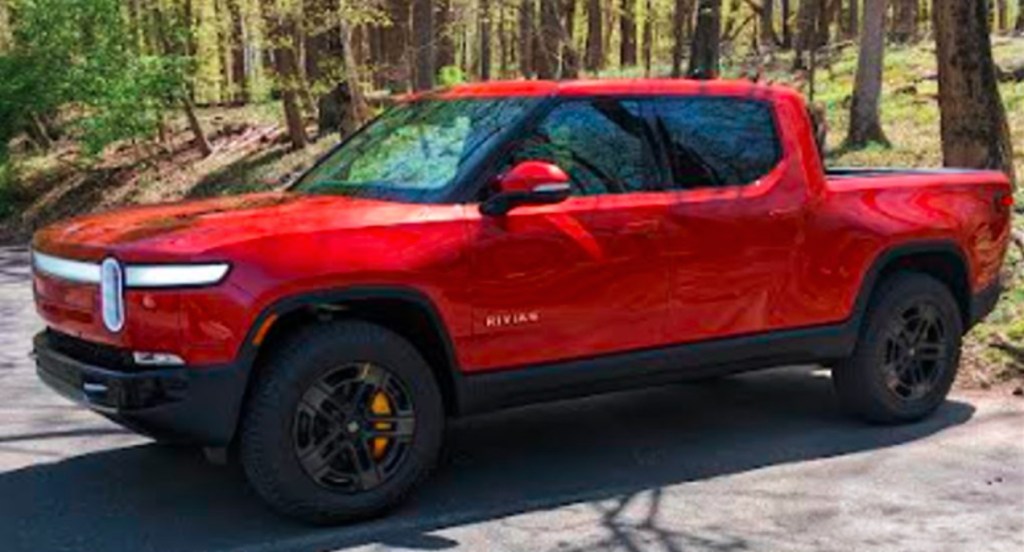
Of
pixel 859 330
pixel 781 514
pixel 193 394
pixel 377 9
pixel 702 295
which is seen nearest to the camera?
pixel 193 394

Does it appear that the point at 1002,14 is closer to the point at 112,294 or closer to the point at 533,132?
the point at 533,132

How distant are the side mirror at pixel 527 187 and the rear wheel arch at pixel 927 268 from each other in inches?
83.1

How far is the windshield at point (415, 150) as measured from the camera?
17.5ft

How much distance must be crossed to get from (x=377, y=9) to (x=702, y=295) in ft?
51.7

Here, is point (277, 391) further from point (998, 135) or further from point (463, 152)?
point (998, 135)

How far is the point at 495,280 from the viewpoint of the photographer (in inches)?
200

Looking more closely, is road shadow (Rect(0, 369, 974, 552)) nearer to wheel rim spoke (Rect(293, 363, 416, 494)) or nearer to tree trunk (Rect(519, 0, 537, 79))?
wheel rim spoke (Rect(293, 363, 416, 494))

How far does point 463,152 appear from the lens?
17.7ft

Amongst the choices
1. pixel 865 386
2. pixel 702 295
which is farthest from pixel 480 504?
pixel 865 386

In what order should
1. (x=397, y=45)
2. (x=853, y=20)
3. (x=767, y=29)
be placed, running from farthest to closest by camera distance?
(x=853, y=20) < (x=767, y=29) < (x=397, y=45)

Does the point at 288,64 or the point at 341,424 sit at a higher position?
the point at 288,64

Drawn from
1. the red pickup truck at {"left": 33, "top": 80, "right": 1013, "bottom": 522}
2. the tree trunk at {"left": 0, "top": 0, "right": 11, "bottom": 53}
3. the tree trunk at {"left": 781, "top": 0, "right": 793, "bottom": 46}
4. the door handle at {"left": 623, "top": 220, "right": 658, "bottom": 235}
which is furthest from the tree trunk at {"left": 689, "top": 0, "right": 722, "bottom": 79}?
the tree trunk at {"left": 781, "top": 0, "right": 793, "bottom": 46}

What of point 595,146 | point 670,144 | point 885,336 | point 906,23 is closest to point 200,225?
point 595,146

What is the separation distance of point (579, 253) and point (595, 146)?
621 millimetres
